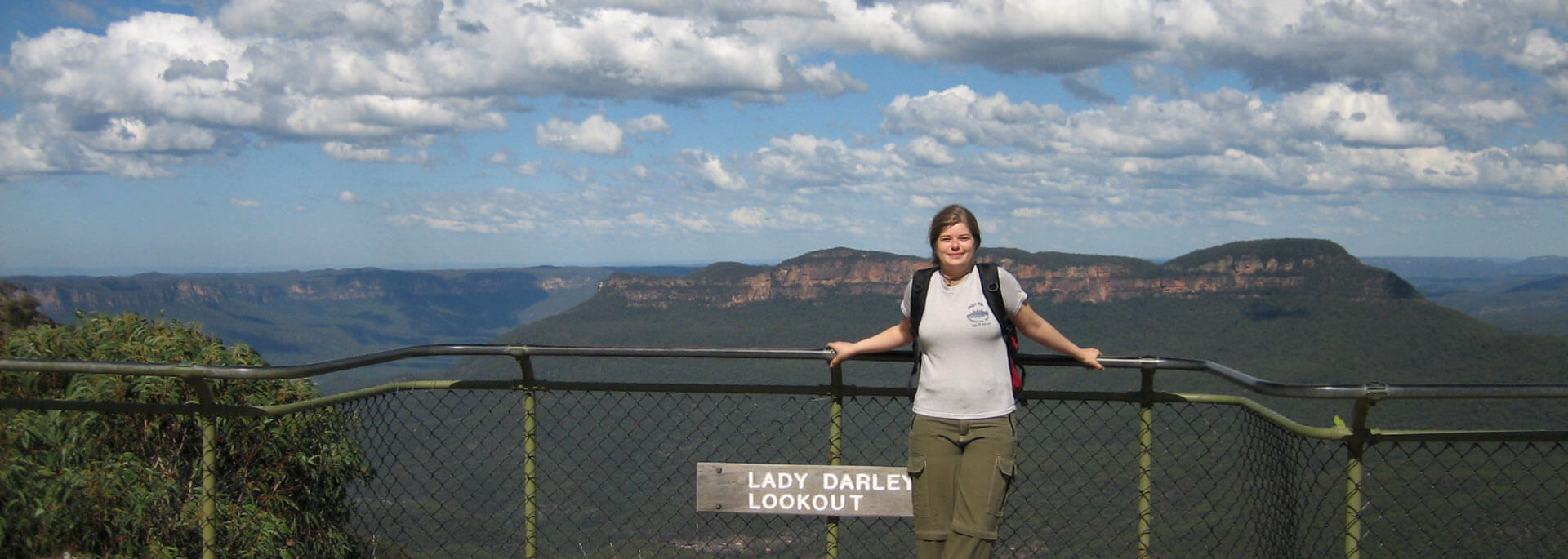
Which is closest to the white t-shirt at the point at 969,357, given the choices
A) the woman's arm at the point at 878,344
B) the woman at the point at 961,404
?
the woman at the point at 961,404

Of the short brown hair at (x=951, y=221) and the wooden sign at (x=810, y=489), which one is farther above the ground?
the short brown hair at (x=951, y=221)

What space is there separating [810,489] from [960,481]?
812mm

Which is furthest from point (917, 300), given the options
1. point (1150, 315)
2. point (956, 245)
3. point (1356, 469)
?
point (1150, 315)

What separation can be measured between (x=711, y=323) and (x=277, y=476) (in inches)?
3954

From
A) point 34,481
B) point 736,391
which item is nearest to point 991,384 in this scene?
point 736,391

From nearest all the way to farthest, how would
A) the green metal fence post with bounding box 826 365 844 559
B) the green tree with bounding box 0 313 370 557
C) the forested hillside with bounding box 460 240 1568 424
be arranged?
the green metal fence post with bounding box 826 365 844 559 < the green tree with bounding box 0 313 370 557 < the forested hillside with bounding box 460 240 1568 424

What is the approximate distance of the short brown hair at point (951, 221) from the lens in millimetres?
4176

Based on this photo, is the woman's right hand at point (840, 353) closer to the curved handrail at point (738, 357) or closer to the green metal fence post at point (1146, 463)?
the curved handrail at point (738, 357)

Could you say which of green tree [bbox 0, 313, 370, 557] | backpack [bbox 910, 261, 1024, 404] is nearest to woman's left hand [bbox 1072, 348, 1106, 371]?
backpack [bbox 910, 261, 1024, 404]

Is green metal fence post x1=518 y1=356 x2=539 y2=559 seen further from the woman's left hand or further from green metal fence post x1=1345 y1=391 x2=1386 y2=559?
green metal fence post x1=1345 y1=391 x2=1386 y2=559

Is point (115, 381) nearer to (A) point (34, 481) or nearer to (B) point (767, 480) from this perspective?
(A) point (34, 481)

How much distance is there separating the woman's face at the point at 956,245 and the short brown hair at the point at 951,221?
12 mm

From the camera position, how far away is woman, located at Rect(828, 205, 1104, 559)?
13.4 feet

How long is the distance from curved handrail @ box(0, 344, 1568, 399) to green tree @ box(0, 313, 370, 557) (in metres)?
0.62
